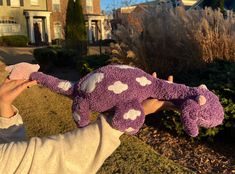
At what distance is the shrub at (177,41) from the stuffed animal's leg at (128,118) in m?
6.11

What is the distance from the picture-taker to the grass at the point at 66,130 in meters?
4.85

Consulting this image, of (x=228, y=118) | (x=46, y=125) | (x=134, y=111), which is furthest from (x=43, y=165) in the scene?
(x=46, y=125)

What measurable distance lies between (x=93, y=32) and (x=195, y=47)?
1631 inches

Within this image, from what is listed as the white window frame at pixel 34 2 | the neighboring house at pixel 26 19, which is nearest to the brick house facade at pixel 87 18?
the neighboring house at pixel 26 19

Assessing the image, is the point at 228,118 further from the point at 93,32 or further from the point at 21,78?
the point at 93,32

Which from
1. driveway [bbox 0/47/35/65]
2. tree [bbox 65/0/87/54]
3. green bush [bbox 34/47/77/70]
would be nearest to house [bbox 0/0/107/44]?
tree [bbox 65/0/87/54]

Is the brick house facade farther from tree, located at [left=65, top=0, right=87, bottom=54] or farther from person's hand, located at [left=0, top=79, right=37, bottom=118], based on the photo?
person's hand, located at [left=0, top=79, right=37, bottom=118]

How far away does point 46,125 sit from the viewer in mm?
6938

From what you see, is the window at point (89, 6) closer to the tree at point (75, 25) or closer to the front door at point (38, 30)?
the front door at point (38, 30)

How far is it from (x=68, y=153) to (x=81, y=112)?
0.22 meters

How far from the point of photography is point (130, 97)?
5.77 feet

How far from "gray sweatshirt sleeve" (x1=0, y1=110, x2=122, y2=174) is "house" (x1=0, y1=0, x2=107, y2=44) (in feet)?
125

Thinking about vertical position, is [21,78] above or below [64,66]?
above

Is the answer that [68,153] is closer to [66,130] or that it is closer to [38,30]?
[66,130]
